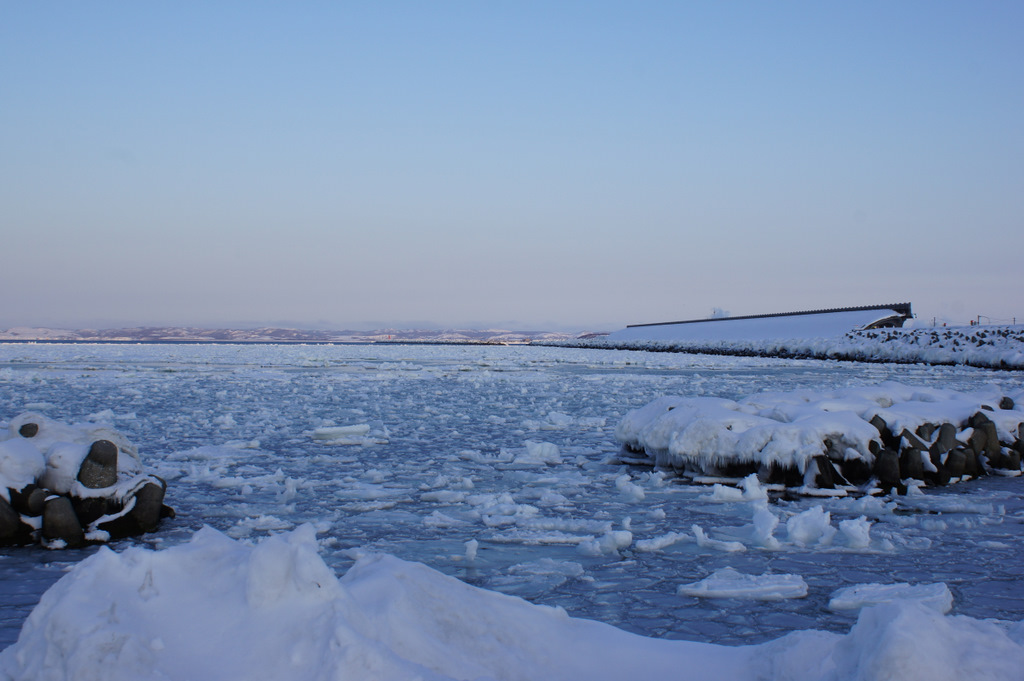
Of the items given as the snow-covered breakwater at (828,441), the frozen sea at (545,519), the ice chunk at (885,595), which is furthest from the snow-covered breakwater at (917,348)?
the ice chunk at (885,595)

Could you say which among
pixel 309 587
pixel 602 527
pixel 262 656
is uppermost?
pixel 309 587

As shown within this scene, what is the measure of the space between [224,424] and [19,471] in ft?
18.1

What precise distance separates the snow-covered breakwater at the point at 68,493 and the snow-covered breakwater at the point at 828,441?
470 cm

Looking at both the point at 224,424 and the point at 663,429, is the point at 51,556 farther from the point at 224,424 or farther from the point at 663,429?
the point at 224,424

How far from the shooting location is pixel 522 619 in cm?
287

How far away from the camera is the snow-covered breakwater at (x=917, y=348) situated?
30.1m

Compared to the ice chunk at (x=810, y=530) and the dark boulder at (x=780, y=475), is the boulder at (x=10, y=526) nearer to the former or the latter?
the ice chunk at (x=810, y=530)

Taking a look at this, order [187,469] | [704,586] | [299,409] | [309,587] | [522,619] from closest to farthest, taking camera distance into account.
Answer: [309,587]
[522,619]
[704,586]
[187,469]
[299,409]

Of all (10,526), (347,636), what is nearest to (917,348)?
(10,526)

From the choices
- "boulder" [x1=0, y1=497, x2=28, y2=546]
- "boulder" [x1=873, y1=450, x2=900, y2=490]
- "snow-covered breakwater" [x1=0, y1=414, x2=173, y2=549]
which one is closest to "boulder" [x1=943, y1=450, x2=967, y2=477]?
"boulder" [x1=873, y1=450, x2=900, y2=490]

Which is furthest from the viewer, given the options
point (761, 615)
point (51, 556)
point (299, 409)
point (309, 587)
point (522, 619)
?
point (299, 409)

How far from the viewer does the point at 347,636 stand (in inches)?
83.6

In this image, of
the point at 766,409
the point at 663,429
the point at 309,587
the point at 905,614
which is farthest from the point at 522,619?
the point at 766,409

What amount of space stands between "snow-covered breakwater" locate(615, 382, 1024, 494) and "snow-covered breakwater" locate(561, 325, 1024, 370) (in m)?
23.1
